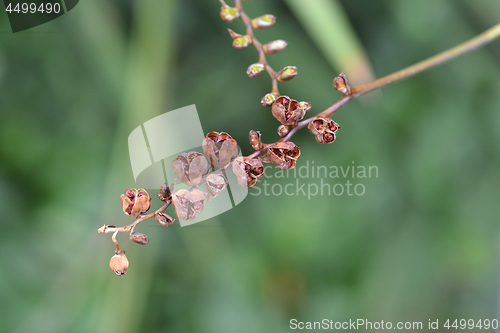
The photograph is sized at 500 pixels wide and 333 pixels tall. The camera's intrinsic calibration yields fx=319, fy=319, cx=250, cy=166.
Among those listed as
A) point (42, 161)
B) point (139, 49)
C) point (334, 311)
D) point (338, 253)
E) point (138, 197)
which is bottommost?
point (334, 311)

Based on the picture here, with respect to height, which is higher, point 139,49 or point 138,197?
point 139,49

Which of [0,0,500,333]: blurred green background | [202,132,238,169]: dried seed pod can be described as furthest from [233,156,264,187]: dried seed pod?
[0,0,500,333]: blurred green background

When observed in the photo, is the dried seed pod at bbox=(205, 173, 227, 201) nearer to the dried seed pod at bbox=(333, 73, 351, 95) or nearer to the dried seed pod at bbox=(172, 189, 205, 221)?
the dried seed pod at bbox=(172, 189, 205, 221)

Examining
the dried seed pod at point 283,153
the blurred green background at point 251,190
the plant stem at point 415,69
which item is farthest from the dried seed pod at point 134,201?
the blurred green background at point 251,190

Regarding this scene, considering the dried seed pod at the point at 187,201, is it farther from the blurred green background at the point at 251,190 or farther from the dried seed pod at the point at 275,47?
the blurred green background at the point at 251,190

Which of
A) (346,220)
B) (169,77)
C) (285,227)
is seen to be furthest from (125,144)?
(346,220)

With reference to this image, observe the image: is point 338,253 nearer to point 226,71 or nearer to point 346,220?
point 346,220
